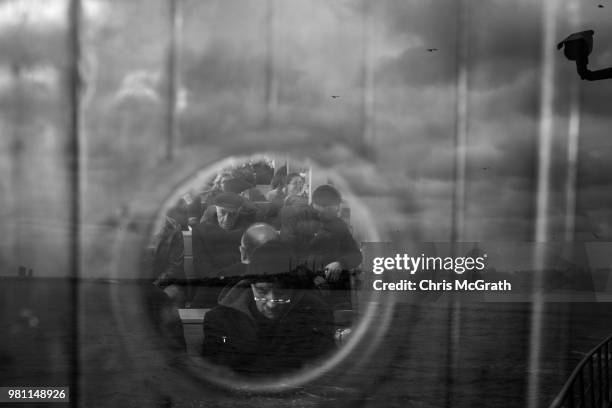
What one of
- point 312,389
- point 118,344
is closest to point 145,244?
point 118,344

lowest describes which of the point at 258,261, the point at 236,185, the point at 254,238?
the point at 258,261

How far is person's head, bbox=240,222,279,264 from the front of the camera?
2912mm

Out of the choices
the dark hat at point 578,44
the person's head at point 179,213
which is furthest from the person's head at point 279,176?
the dark hat at point 578,44

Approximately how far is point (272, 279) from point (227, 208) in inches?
20.5

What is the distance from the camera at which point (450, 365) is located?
4137 mm

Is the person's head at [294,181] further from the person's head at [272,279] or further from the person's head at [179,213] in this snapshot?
the person's head at [179,213]

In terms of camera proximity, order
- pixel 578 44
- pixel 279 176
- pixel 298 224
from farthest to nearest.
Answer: pixel 298 224 < pixel 279 176 < pixel 578 44

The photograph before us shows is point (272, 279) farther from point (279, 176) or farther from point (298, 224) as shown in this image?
point (279, 176)

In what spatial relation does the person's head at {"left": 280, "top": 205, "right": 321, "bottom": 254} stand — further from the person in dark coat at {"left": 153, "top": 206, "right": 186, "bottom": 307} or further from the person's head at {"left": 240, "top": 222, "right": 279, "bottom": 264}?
the person in dark coat at {"left": 153, "top": 206, "right": 186, "bottom": 307}

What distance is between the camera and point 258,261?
118 inches

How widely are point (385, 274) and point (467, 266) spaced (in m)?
0.45

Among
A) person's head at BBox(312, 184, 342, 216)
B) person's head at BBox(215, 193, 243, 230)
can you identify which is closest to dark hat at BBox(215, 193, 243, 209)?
person's head at BBox(215, 193, 243, 230)

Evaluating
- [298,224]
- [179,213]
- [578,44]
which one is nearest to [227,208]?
[179,213]

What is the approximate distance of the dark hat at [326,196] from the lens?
112 inches
